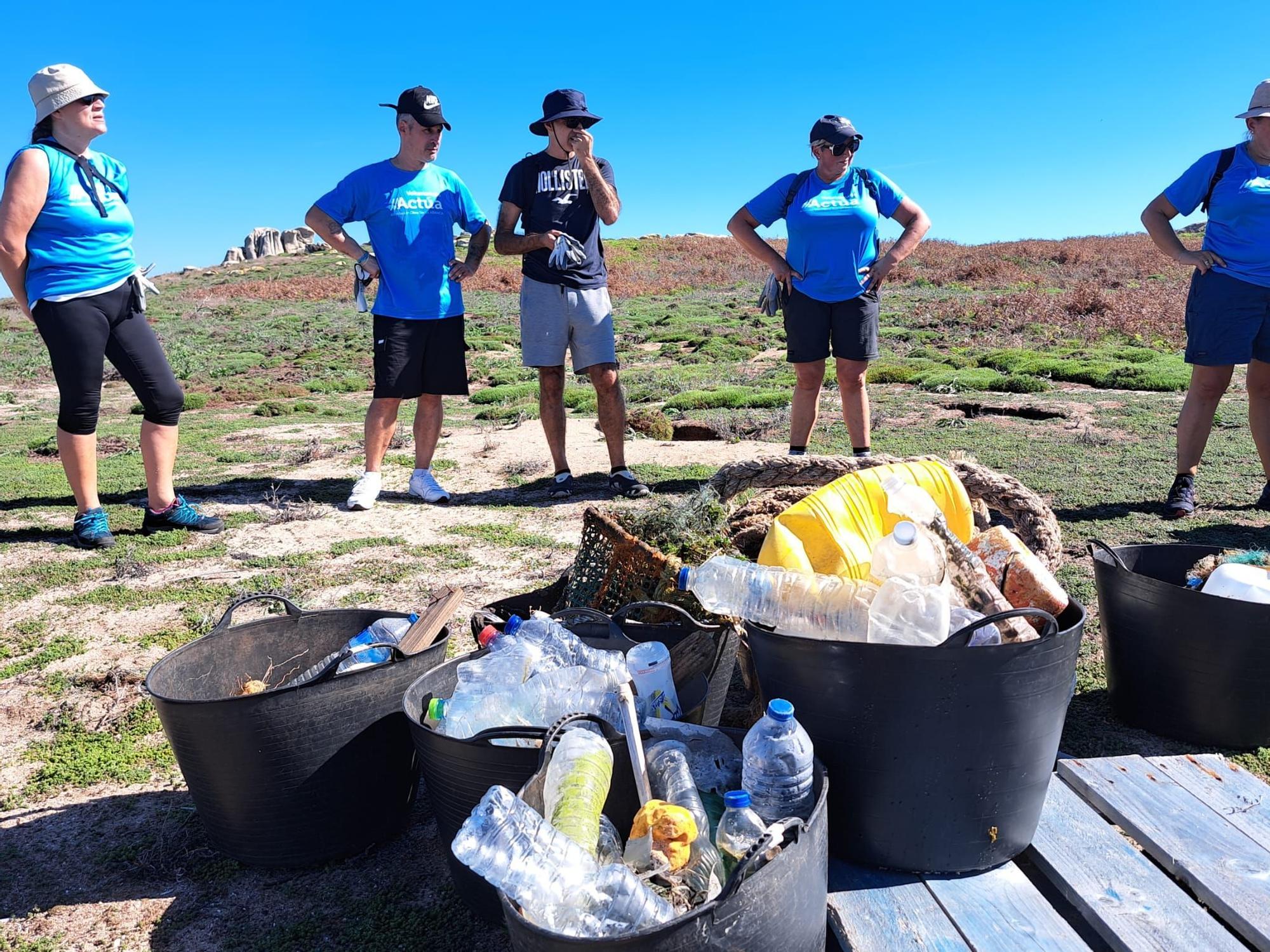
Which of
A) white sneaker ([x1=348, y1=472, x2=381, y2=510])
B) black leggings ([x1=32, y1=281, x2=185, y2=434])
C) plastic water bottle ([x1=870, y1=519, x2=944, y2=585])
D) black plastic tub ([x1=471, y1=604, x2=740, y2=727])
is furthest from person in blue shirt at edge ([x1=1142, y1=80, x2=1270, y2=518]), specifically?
black leggings ([x1=32, y1=281, x2=185, y2=434])

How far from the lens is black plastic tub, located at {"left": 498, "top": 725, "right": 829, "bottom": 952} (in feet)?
4.65

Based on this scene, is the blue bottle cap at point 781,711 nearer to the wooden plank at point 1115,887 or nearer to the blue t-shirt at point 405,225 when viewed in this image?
the wooden plank at point 1115,887

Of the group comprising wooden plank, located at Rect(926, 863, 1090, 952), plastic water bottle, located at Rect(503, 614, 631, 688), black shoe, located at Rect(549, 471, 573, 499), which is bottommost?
wooden plank, located at Rect(926, 863, 1090, 952)

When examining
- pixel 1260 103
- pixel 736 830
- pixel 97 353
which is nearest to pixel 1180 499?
pixel 1260 103

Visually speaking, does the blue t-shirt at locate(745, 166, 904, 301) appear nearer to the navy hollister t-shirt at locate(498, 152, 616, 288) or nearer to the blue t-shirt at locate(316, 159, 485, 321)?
the navy hollister t-shirt at locate(498, 152, 616, 288)

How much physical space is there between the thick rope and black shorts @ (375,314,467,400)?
245cm

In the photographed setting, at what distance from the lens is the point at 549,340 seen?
5637 mm

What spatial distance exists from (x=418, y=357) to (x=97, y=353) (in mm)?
1705

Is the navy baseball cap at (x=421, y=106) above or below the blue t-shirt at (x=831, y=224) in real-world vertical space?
above

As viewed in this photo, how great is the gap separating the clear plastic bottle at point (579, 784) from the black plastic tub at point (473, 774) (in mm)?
50

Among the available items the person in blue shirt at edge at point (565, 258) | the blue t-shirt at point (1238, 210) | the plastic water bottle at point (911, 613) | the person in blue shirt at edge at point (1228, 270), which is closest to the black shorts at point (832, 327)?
the person in blue shirt at edge at point (565, 258)

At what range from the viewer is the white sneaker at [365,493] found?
5652mm

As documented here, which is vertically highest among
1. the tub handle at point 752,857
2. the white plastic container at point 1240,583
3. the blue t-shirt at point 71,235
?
the blue t-shirt at point 71,235

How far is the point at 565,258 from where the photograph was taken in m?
5.48
